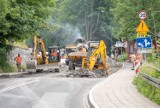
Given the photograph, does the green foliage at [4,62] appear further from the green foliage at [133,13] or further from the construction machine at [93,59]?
the green foliage at [133,13]

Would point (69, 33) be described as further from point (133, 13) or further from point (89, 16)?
point (133, 13)

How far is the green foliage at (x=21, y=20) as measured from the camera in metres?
30.1

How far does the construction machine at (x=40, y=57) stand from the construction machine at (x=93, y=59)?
182 cm

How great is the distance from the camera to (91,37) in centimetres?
7844

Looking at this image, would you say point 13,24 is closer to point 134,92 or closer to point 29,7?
point 29,7

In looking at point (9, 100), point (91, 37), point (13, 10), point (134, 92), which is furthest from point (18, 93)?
point (91, 37)

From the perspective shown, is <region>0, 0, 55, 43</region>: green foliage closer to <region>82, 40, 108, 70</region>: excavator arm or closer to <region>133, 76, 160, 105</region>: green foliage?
<region>82, 40, 108, 70</region>: excavator arm

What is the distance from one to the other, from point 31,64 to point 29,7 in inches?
188

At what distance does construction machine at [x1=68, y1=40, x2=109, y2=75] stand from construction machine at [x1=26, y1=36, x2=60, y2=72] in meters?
1.82

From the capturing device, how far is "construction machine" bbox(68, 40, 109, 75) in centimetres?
3231

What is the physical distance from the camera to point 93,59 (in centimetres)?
3244

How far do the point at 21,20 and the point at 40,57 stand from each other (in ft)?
34.5

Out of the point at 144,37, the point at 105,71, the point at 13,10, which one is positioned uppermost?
the point at 13,10

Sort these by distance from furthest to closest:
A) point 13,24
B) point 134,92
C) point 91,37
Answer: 1. point 91,37
2. point 13,24
3. point 134,92
